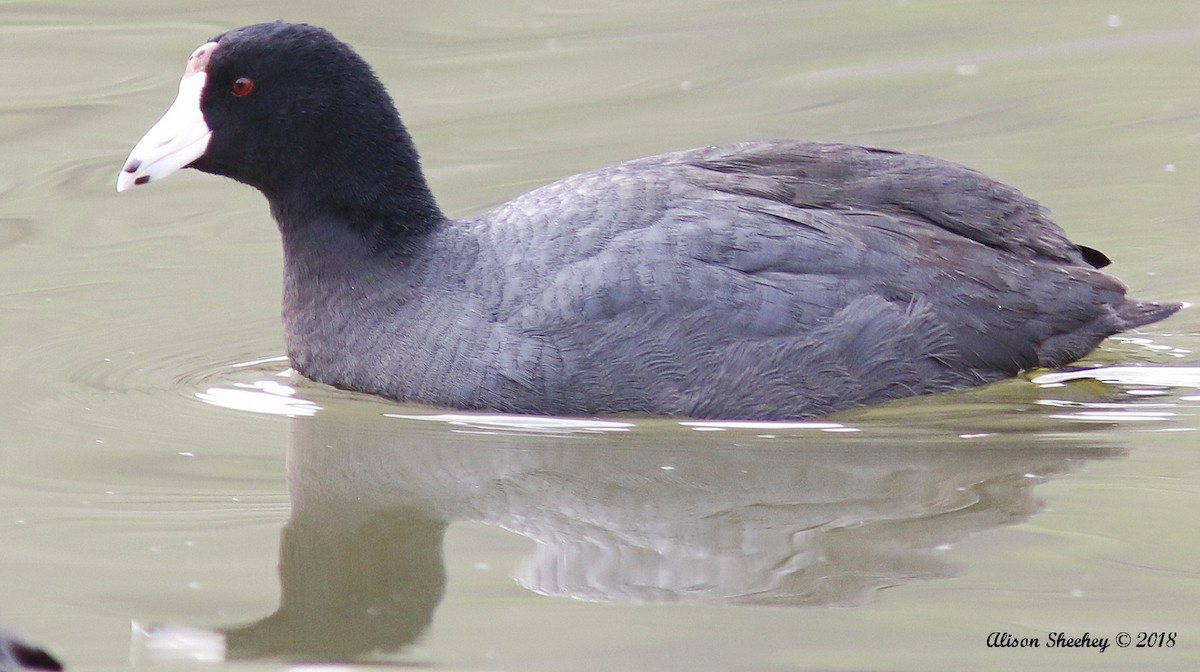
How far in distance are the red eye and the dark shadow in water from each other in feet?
3.53

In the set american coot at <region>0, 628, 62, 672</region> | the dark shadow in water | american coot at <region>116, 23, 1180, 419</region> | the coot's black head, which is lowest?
the dark shadow in water

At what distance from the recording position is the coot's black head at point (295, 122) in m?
5.81

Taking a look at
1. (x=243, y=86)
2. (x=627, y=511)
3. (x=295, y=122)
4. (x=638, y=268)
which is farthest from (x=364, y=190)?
(x=627, y=511)

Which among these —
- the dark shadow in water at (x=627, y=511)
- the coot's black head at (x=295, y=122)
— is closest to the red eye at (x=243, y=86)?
the coot's black head at (x=295, y=122)

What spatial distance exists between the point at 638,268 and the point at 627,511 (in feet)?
2.95

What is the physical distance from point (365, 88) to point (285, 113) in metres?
0.27

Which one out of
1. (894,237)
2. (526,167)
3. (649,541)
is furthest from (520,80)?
(649,541)

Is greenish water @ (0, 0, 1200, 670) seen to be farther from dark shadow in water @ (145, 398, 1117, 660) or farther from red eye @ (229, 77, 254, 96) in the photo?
red eye @ (229, 77, 254, 96)

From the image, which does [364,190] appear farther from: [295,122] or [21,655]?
[21,655]

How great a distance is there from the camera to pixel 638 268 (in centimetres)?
539

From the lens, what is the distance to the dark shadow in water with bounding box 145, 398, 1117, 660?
4.18 meters

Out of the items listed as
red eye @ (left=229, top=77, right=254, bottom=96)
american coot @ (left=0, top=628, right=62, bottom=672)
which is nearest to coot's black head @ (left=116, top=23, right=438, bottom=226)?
red eye @ (left=229, top=77, right=254, bottom=96)

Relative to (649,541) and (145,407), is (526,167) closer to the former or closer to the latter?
(145,407)

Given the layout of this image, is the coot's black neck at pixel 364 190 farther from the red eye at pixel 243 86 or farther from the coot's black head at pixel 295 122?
the red eye at pixel 243 86
